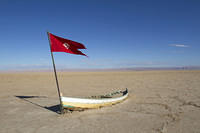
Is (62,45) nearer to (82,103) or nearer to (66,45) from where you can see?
(66,45)

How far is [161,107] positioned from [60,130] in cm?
543

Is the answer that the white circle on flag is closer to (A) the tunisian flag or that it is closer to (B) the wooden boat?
(A) the tunisian flag

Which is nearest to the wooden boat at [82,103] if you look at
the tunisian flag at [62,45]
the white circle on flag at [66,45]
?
the tunisian flag at [62,45]

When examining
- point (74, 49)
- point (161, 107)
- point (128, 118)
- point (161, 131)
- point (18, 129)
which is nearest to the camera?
point (161, 131)

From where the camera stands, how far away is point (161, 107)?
7973mm

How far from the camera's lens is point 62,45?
265 inches

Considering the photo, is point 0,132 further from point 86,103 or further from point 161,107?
point 161,107

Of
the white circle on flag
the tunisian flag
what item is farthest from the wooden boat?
the white circle on flag

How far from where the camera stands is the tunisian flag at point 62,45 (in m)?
6.59

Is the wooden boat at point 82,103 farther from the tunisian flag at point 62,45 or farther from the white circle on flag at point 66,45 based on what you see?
the white circle on flag at point 66,45

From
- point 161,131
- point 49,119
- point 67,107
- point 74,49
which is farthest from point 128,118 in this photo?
point 74,49

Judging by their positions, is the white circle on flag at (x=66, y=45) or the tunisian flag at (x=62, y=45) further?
the white circle on flag at (x=66, y=45)

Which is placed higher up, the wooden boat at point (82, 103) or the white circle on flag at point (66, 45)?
the white circle on flag at point (66, 45)

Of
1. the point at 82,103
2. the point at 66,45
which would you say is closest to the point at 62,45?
the point at 66,45
